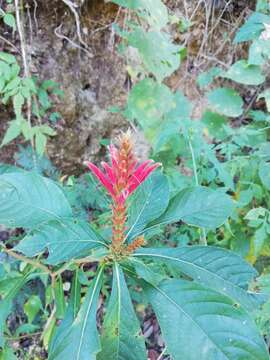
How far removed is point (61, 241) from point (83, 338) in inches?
8.1

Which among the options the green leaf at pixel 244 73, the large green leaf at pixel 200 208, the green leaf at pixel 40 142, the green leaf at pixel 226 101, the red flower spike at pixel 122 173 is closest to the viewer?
the red flower spike at pixel 122 173

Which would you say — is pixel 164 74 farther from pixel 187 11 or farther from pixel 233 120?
pixel 233 120

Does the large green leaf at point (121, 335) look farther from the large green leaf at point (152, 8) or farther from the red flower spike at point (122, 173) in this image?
the large green leaf at point (152, 8)

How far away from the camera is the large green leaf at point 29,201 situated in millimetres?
987

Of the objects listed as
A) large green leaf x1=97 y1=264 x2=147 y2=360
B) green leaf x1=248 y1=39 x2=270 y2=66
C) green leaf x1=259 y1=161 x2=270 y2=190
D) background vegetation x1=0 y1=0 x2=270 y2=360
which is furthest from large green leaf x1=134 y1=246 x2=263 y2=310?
green leaf x1=248 y1=39 x2=270 y2=66

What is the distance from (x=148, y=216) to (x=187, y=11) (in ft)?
4.06

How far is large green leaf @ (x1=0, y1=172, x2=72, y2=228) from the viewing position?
99cm

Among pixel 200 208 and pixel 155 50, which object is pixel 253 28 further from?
pixel 200 208

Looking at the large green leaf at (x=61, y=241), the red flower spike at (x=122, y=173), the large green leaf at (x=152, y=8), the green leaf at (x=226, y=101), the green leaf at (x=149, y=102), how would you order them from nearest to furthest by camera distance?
the red flower spike at (x=122, y=173) → the large green leaf at (x=61, y=241) → the large green leaf at (x=152, y=8) → the green leaf at (x=149, y=102) → the green leaf at (x=226, y=101)

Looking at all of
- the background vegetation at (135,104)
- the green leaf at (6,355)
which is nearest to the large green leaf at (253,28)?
the background vegetation at (135,104)

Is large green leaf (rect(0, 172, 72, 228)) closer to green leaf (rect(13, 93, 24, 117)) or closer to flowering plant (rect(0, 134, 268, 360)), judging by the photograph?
flowering plant (rect(0, 134, 268, 360))

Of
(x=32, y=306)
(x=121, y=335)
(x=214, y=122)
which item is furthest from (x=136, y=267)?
(x=214, y=122)

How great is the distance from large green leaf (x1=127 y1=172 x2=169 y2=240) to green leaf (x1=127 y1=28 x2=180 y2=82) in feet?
2.31

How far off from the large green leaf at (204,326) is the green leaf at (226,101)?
128cm
